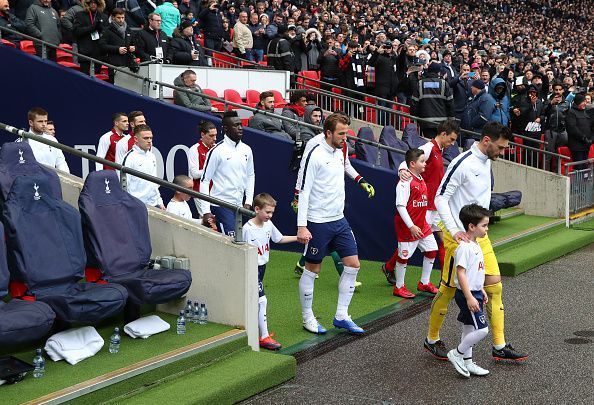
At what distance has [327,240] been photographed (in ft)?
27.1

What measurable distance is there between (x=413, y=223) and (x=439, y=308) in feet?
7.94

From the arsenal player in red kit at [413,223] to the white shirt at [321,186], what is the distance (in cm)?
165

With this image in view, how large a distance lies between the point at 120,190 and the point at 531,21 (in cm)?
3352

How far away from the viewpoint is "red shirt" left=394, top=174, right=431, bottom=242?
9.83 metres

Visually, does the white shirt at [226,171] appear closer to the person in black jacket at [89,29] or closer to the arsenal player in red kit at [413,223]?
the arsenal player in red kit at [413,223]

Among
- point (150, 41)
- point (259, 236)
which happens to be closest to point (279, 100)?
point (150, 41)

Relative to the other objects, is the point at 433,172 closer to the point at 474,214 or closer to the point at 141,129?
the point at 141,129

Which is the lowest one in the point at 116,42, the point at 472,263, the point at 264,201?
the point at 472,263

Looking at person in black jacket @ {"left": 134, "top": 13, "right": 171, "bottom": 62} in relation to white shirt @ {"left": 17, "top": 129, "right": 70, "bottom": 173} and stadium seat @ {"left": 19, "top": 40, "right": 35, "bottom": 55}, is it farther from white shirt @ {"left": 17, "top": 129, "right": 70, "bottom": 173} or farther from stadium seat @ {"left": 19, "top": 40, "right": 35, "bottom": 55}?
white shirt @ {"left": 17, "top": 129, "right": 70, "bottom": 173}

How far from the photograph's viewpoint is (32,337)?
20.5 ft

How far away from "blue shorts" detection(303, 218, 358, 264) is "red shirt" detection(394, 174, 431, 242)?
5.31 feet

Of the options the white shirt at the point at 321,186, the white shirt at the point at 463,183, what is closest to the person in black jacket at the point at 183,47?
the white shirt at the point at 321,186

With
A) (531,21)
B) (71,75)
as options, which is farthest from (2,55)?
(531,21)

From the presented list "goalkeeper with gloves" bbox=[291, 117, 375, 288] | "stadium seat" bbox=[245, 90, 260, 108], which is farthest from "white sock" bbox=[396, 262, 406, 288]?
"stadium seat" bbox=[245, 90, 260, 108]
